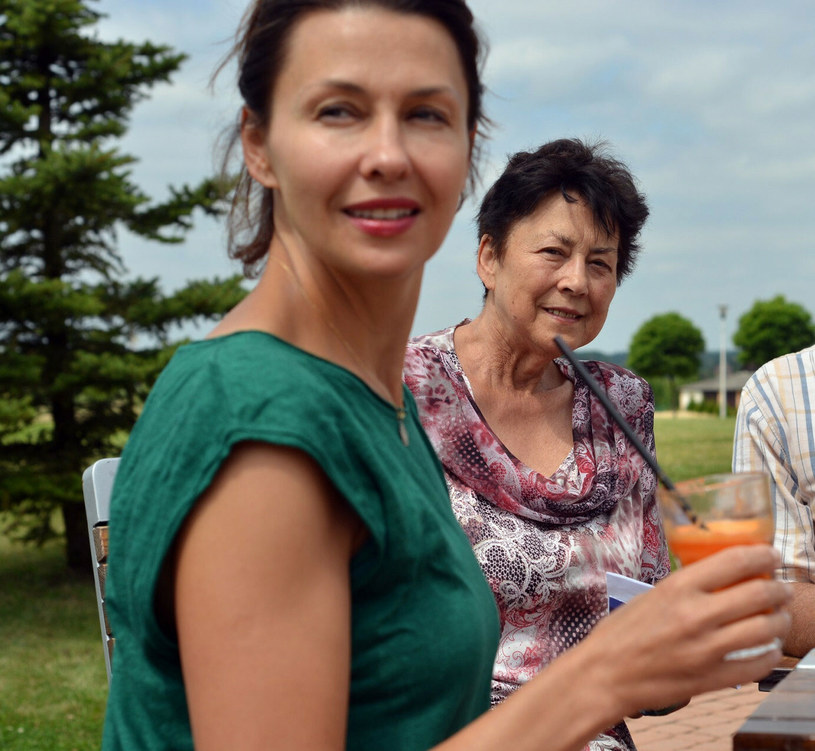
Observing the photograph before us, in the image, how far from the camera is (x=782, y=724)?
4.50 ft

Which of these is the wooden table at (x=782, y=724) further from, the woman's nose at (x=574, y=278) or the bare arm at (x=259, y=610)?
the woman's nose at (x=574, y=278)

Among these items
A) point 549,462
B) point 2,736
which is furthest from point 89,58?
point 549,462

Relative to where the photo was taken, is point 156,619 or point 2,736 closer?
point 156,619

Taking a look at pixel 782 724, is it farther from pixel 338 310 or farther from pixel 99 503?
pixel 99 503

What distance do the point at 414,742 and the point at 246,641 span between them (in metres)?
0.33

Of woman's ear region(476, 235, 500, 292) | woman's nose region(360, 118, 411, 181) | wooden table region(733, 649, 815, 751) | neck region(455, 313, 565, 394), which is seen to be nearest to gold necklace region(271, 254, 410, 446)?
woman's nose region(360, 118, 411, 181)

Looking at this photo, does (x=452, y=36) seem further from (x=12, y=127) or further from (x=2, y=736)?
(x=12, y=127)

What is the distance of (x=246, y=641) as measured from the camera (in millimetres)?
975

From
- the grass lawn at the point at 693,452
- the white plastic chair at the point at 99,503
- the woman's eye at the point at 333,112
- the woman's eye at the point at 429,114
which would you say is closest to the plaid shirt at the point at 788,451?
the white plastic chair at the point at 99,503

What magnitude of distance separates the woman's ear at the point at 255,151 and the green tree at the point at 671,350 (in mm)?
107559

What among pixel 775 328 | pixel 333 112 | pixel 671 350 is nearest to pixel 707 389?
pixel 671 350

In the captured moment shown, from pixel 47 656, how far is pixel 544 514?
6657 millimetres

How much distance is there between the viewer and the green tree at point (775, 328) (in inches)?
3583

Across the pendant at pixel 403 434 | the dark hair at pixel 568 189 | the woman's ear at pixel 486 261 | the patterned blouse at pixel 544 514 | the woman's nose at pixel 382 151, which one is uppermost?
the dark hair at pixel 568 189
